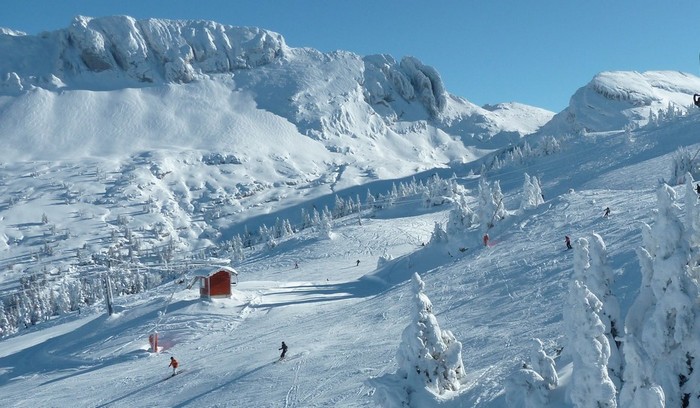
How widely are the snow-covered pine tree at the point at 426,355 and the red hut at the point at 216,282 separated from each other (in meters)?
30.3

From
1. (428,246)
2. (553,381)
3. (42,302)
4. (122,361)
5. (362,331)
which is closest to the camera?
(553,381)

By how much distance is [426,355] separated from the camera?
59.4 ft

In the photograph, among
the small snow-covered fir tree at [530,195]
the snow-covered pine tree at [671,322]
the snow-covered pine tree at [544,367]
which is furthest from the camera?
the small snow-covered fir tree at [530,195]

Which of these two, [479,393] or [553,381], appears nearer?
[553,381]

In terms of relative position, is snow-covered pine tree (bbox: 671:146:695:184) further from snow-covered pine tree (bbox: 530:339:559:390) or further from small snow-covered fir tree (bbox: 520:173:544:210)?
snow-covered pine tree (bbox: 530:339:559:390)

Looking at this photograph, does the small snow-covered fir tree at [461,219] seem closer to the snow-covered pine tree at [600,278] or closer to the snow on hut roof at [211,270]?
the snow on hut roof at [211,270]

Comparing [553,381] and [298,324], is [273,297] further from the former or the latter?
[553,381]

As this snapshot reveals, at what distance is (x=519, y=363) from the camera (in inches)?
802

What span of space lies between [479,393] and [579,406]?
651 centimetres

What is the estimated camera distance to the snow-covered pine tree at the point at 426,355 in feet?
59.1

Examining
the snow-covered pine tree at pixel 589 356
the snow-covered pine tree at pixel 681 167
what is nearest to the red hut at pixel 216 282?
the snow-covered pine tree at pixel 589 356

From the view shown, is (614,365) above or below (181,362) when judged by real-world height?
above

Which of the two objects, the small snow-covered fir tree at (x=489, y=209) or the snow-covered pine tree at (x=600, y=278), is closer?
the snow-covered pine tree at (x=600, y=278)

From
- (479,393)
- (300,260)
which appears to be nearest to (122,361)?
(479,393)
